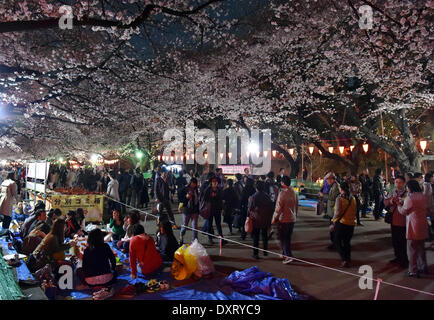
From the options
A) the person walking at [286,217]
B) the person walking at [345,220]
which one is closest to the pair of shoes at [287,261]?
the person walking at [286,217]

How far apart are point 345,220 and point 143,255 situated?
4.25 meters

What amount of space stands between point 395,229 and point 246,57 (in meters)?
12.9

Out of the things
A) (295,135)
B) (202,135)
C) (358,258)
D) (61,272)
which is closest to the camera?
(61,272)

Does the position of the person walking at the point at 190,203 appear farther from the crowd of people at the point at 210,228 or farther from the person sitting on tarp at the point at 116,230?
the person sitting on tarp at the point at 116,230

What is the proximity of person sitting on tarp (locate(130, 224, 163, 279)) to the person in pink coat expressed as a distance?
16.2 feet

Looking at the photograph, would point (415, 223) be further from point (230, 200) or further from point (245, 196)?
point (230, 200)

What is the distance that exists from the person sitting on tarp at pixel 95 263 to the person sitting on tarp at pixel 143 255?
1.70 ft

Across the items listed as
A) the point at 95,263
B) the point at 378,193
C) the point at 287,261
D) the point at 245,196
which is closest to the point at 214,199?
the point at 245,196

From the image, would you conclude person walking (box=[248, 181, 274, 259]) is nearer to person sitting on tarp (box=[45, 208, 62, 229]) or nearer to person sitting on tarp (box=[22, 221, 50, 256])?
person sitting on tarp (box=[22, 221, 50, 256])

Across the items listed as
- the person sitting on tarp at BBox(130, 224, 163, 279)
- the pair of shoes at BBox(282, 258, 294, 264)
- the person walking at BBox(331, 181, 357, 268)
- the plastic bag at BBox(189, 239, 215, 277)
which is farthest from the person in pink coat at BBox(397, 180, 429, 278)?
the person sitting on tarp at BBox(130, 224, 163, 279)

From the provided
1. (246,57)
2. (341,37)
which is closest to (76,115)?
(246,57)

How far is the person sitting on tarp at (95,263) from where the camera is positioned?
498 centimetres

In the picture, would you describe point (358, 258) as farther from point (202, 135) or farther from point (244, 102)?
point (202, 135)

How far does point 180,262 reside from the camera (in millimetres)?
5652
